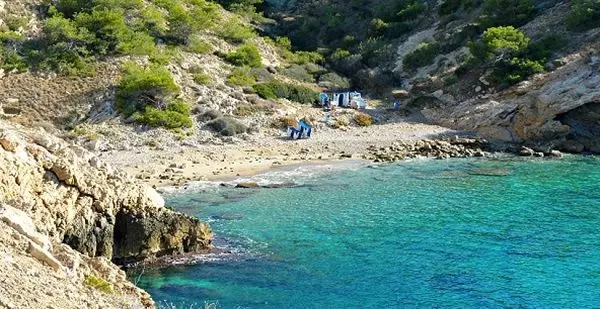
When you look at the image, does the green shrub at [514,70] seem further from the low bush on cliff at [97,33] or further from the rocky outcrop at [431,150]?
the low bush on cliff at [97,33]

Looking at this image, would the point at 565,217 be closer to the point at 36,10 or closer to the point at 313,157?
the point at 313,157

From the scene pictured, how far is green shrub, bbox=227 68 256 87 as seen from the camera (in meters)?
46.8

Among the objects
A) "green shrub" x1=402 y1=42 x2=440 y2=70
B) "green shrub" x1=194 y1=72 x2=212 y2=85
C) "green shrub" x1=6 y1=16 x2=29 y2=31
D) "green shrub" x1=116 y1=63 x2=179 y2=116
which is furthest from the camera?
"green shrub" x1=402 y1=42 x2=440 y2=70

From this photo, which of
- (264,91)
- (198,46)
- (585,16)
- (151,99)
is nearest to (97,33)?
(198,46)

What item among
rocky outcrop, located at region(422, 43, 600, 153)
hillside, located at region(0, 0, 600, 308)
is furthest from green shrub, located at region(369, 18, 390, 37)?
rocky outcrop, located at region(422, 43, 600, 153)

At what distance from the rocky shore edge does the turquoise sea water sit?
1.30m

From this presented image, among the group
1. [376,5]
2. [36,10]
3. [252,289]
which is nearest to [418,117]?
[376,5]

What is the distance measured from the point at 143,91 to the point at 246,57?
1126cm

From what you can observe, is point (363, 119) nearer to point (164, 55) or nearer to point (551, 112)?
point (551, 112)

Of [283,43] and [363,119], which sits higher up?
[283,43]

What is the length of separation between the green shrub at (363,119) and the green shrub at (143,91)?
1106cm

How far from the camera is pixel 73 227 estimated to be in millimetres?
17797

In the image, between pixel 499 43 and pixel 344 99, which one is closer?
pixel 499 43

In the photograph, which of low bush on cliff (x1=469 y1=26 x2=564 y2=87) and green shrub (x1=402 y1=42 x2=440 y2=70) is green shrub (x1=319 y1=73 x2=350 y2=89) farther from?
low bush on cliff (x1=469 y1=26 x2=564 y2=87)
